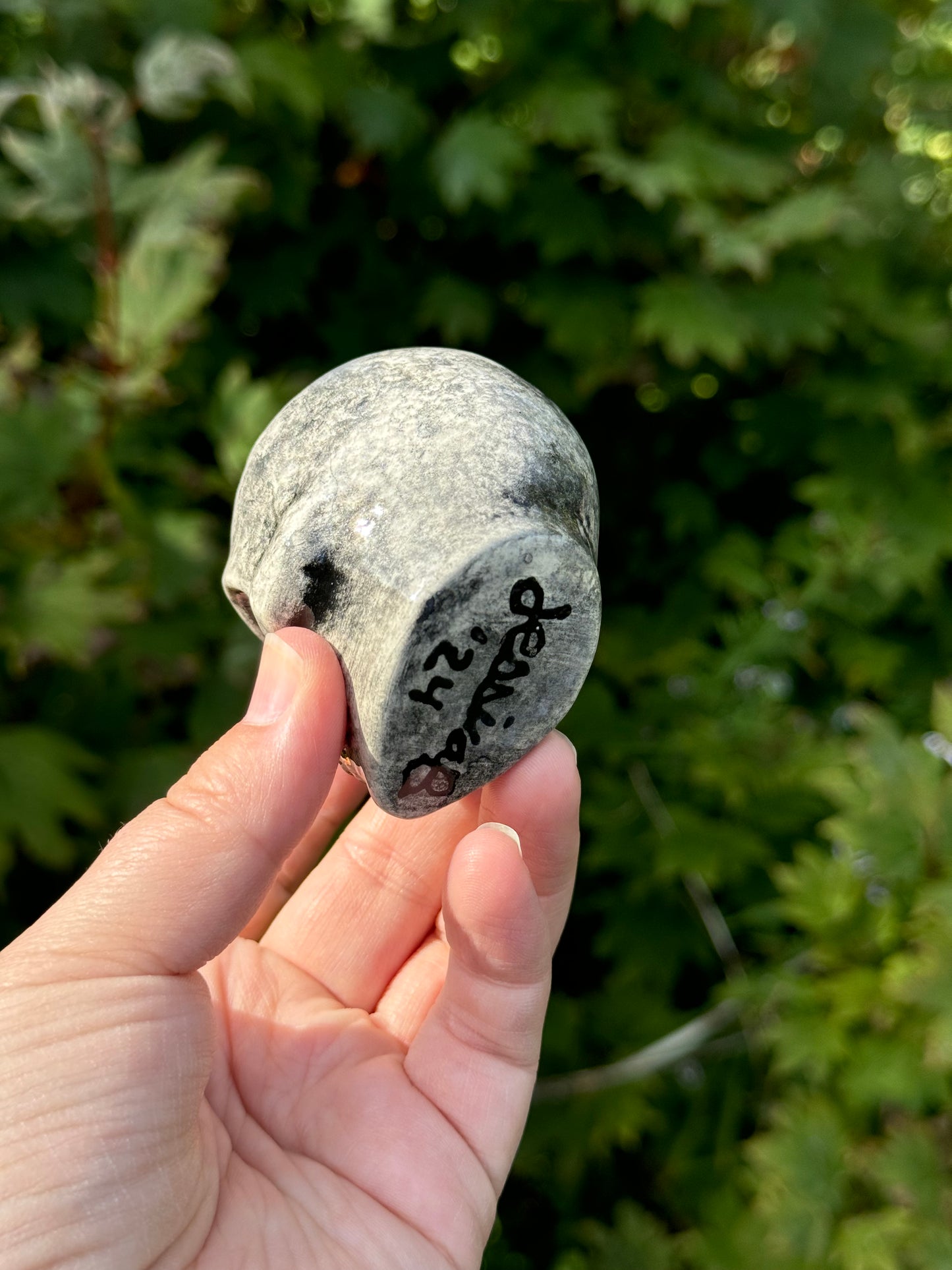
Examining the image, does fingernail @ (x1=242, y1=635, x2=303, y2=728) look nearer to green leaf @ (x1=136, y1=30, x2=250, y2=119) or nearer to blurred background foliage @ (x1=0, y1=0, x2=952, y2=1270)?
blurred background foliage @ (x1=0, y1=0, x2=952, y2=1270)

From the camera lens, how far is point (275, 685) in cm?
128

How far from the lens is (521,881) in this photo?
1405mm

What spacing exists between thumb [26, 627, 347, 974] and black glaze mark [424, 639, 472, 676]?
5.3 inches

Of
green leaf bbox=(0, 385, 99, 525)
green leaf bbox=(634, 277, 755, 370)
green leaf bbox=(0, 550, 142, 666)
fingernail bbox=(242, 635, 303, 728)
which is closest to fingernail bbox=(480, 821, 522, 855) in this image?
fingernail bbox=(242, 635, 303, 728)

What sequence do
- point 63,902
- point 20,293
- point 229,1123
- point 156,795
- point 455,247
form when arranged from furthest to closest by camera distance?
point 455,247 < point 20,293 < point 156,795 < point 229,1123 < point 63,902

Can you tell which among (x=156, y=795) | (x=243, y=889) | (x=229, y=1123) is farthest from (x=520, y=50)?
(x=229, y=1123)

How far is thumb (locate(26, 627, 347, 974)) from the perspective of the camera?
1.18 meters

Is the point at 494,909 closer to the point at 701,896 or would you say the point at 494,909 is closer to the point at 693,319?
the point at 701,896

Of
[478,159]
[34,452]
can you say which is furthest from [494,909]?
[478,159]

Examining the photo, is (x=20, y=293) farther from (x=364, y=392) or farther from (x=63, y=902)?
(x=63, y=902)

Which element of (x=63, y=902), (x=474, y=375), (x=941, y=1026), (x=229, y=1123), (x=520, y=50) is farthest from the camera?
(x=520, y=50)

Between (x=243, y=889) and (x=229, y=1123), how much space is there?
0.51 metres

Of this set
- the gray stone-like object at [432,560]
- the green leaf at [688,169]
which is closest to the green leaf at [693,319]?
the green leaf at [688,169]

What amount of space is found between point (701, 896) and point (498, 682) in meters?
1.53
